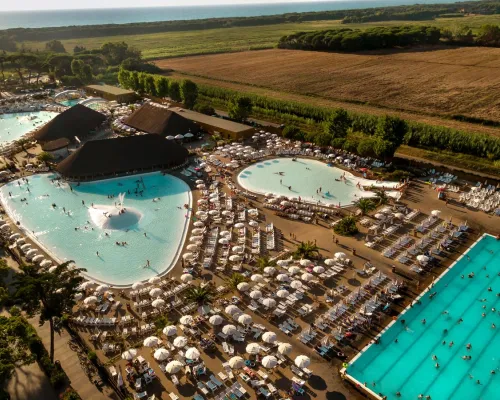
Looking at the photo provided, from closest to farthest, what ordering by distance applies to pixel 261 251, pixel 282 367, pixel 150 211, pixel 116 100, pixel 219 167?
pixel 282 367
pixel 261 251
pixel 150 211
pixel 219 167
pixel 116 100

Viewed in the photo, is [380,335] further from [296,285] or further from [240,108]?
[240,108]

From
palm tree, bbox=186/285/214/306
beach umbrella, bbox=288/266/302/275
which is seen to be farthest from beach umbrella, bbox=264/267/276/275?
palm tree, bbox=186/285/214/306

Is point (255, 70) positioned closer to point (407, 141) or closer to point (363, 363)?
point (407, 141)

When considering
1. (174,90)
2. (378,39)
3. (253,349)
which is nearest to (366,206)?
(253,349)

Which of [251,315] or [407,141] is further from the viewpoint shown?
[407,141]

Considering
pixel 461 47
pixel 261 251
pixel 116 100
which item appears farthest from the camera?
pixel 461 47

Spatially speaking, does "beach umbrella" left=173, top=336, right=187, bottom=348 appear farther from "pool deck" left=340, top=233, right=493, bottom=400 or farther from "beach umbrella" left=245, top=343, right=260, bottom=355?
"pool deck" left=340, top=233, right=493, bottom=400

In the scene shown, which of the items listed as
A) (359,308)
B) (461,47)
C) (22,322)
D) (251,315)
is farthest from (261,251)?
(461,47)
